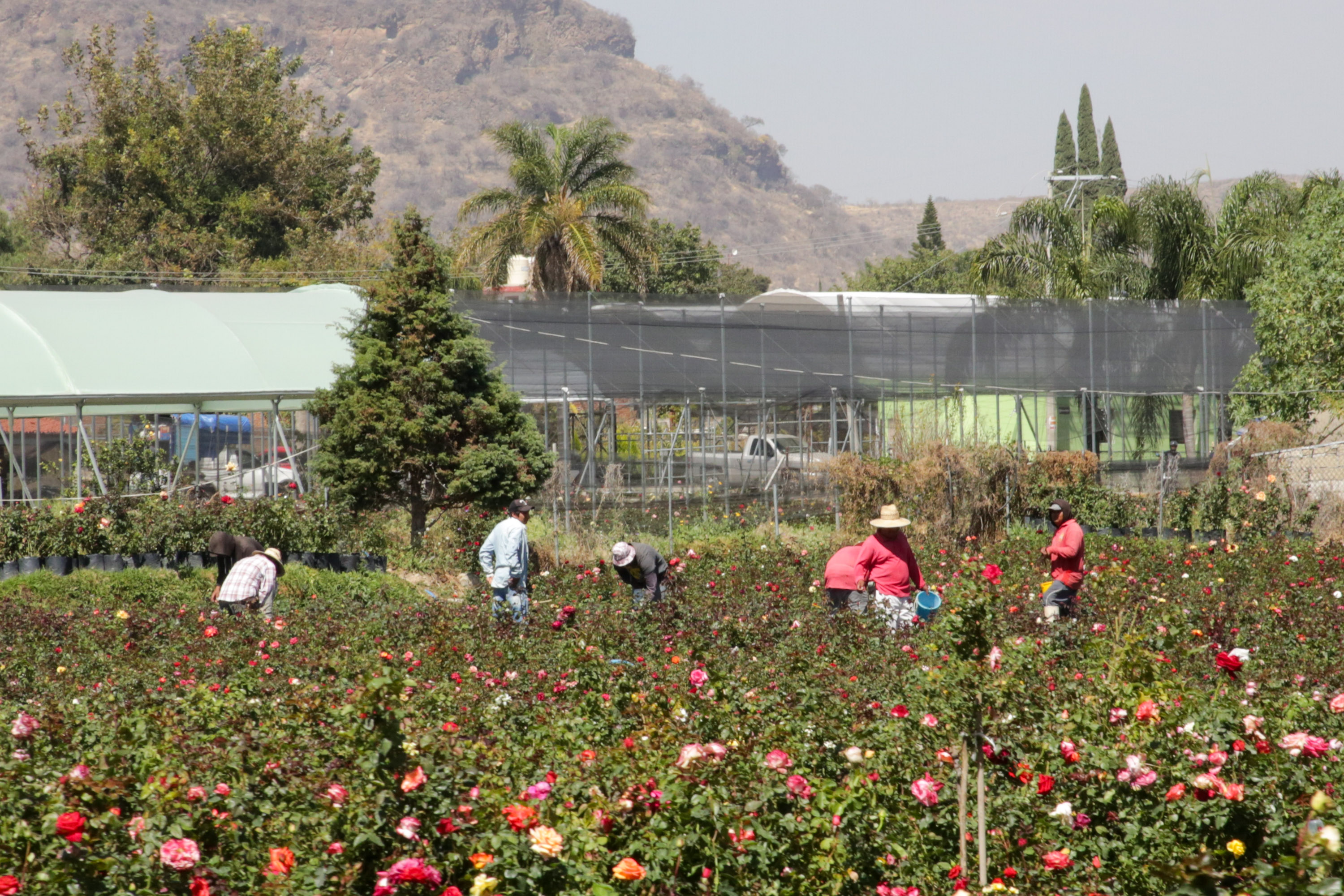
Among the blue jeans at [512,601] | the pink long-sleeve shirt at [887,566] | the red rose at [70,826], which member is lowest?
the blue jeans at [512,601]

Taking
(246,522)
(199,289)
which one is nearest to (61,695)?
(246,522)

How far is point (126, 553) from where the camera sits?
12.3 meters

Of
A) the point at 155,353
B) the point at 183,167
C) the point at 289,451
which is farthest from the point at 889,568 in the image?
the point at 183,167

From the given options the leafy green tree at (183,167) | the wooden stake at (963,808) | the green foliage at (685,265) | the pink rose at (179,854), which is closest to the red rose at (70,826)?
the pink rose at (179,854)

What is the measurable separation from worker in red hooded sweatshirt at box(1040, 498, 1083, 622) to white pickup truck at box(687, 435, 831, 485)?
26.9 ft

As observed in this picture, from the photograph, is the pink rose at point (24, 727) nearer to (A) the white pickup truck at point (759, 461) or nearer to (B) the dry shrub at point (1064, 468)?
(A) the white pickup truck at point (759, 461)

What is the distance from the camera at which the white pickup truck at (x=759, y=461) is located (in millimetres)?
18781

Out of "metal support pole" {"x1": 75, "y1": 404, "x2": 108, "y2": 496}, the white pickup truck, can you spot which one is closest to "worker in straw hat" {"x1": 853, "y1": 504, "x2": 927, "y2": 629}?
the white pickup truck

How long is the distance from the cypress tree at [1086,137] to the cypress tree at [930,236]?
8.16 meters

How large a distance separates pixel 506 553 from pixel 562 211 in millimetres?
17264

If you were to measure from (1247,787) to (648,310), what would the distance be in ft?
53.7

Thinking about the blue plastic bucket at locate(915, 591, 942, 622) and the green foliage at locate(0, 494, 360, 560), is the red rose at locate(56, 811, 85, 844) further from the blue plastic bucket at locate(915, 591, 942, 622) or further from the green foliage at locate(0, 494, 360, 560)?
the green foliage at locate(0, 494, 360, 560)

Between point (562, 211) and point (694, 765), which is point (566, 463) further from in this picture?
point (694, 765)

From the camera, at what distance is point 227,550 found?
10.7 metres
